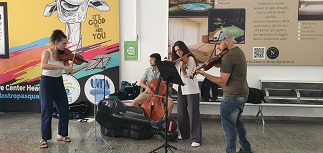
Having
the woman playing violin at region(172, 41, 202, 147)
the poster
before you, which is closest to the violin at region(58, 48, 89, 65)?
the woman playing violin at region(172, 41, 202, 147)

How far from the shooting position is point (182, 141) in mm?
4195

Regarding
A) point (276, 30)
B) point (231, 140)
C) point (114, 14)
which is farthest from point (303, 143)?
point (114, 14)

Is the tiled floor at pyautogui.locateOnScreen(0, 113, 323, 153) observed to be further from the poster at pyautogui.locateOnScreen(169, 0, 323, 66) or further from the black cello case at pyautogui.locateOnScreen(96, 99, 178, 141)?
the poster at pyautogui.locateOnScreen(169, 0, 323, 66)

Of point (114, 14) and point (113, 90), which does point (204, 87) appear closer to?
point (113, 90)

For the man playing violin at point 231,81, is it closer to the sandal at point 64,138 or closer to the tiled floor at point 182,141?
the tiled floor at point 182,141

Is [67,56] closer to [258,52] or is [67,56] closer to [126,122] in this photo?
[126,122]

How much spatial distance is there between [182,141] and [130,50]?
217cm

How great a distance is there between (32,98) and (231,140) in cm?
412

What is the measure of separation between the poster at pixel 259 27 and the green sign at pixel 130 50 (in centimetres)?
67

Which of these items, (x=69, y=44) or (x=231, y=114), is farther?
(x=69, y=44)

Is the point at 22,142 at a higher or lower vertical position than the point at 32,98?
lower

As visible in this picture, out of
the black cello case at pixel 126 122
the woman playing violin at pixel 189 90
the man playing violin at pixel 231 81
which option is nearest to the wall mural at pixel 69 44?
the black cello case at pixel 126 122

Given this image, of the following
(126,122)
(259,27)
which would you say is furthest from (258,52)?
(126,122)

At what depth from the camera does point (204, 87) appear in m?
5.22
